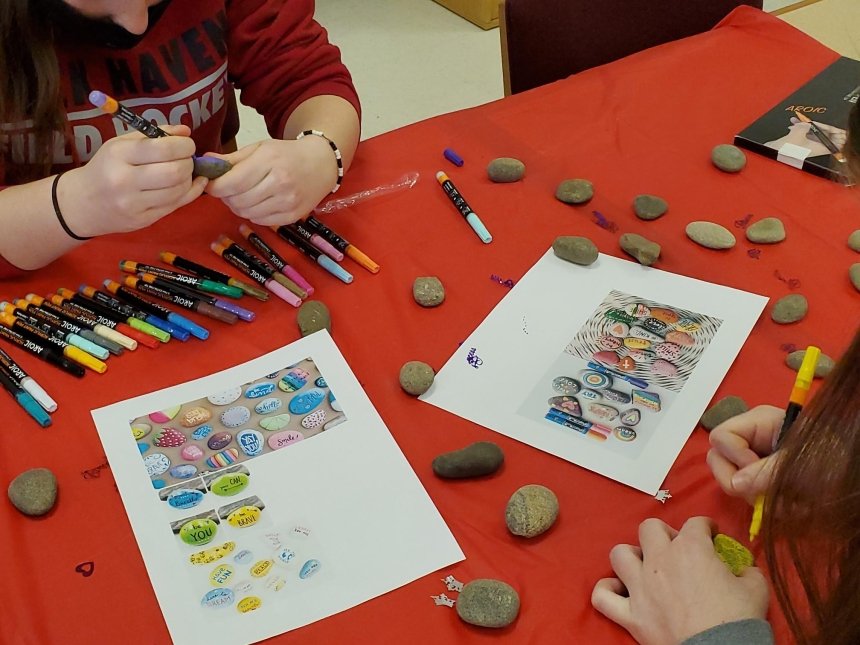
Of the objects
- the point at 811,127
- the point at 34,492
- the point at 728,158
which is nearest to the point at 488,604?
the point at 34,492

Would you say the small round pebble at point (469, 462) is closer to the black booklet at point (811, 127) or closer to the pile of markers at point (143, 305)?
the pile of markers at point (143, 305)

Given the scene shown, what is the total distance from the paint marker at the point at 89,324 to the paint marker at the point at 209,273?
12 cm

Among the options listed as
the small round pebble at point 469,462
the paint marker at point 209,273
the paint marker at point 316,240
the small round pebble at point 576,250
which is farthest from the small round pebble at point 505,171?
the small round pebble at point 469,462

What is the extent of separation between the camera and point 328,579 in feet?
2.25

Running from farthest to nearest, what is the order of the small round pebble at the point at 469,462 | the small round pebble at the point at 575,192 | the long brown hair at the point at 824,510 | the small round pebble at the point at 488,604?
the small round pebble at the point at 575,192
the small round pebble at the point at 469,462
the small round pebble at the point at 488,604
the long brown hair at the point at 824,510

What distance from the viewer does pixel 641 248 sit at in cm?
98

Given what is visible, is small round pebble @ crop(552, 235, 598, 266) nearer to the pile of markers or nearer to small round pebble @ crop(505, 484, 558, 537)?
the pile of markers

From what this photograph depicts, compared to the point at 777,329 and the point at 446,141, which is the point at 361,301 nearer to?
the point at 446,141

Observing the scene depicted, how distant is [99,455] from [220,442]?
11cm

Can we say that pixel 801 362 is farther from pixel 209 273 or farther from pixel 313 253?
pixel 209 273

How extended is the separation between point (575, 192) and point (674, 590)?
0.56m

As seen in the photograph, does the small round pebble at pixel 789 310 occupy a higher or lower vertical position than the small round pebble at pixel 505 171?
lower

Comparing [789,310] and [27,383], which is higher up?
[789,310]

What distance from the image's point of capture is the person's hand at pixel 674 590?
0.63m
